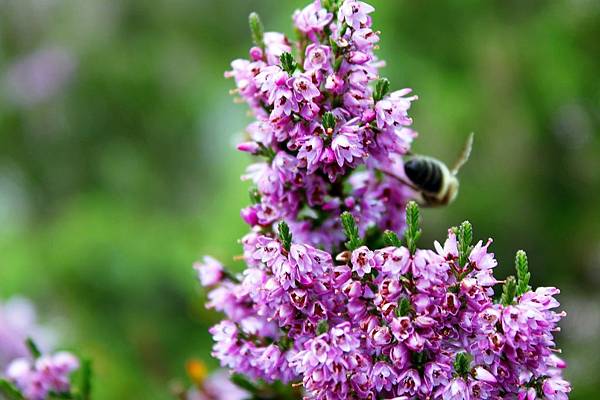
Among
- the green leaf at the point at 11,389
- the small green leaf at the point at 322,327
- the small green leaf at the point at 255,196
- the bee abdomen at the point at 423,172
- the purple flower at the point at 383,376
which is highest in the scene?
the bee abdomen at the point at 423,172

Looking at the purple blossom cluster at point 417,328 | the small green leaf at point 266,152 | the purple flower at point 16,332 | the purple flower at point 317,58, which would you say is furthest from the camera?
the purple flower at point 16,332

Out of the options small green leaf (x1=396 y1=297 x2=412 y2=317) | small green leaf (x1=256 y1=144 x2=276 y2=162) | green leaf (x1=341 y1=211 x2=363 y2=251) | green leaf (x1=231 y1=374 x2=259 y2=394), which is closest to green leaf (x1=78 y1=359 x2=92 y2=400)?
green leaf (x1=231 y1=374 x2=259 y2=394)

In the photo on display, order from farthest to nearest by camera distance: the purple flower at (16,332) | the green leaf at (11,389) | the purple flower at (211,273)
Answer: the purple flower at (16,332) < the green leaf at (11,389) < the purple flower at (211,273)

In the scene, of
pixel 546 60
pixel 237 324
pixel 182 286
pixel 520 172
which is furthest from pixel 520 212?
pixel 237 324

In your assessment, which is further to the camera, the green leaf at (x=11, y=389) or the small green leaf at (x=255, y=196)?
the green leaf at (x=11, y=389)

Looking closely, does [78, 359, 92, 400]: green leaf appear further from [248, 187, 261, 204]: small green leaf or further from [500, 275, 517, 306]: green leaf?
[500, 275, 517, 306]: green leaf

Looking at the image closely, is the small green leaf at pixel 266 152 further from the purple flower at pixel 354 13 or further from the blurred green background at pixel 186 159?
the blurred green background at pixel 186 159

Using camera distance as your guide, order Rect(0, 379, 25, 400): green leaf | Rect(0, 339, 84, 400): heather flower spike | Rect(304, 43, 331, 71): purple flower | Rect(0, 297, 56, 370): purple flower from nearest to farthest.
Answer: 1. Rect(304, 43, 331, 71): purple flower
2. Rect(0, 379, 25, 400): green leaf
3. Rect(0, 339, 84, 400): heather flower spike
4. Rect(0, 297, 56, 370): purple flower

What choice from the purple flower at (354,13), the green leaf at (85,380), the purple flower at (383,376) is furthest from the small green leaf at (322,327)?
the green leaf at (85,380)
